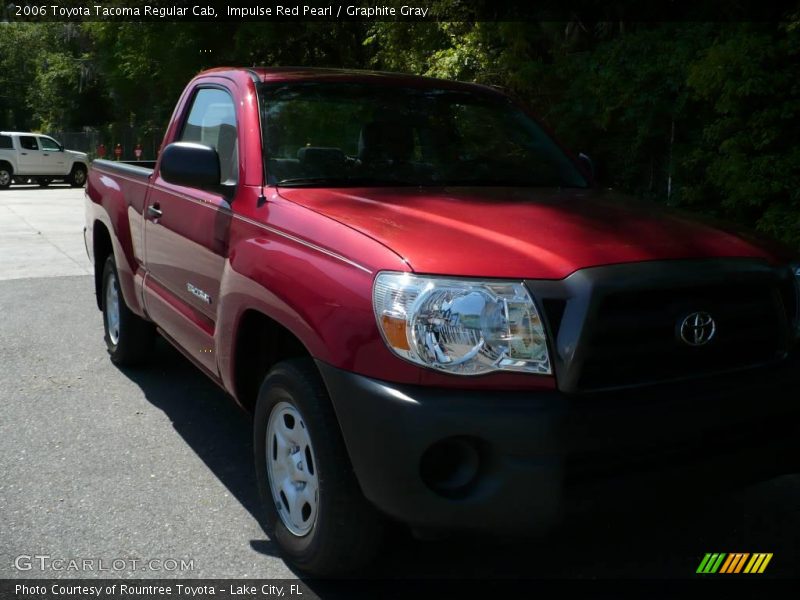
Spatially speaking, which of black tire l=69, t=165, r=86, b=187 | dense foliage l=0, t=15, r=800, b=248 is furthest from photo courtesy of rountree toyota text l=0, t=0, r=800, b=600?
black tire l=69, t=165, r=86, b=187

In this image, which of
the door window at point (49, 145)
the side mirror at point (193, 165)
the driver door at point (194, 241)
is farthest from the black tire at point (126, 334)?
the door window at point (49, 145)

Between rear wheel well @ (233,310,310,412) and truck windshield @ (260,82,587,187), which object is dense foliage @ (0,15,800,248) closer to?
truck windshield @ (260,82,587,187)

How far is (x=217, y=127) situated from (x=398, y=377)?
2279 millimetres

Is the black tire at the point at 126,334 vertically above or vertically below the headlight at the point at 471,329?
below

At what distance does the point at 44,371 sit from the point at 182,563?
3.13 m

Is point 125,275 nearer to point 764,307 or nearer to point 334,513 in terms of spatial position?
point 334,513

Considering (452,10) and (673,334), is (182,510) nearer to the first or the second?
A: (673,334)

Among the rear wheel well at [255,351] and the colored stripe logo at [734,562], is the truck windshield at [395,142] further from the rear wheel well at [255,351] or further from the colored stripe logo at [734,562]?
the colored stripe logo at [734,562]

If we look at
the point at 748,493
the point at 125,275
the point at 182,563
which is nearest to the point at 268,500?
the point at 182,563

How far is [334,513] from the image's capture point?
9.89 feet

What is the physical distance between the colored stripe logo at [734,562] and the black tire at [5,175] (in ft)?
97.9

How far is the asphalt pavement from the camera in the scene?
3422mm

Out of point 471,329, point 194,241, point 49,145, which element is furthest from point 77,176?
point 471,329

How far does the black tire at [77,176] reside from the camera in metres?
31.4
